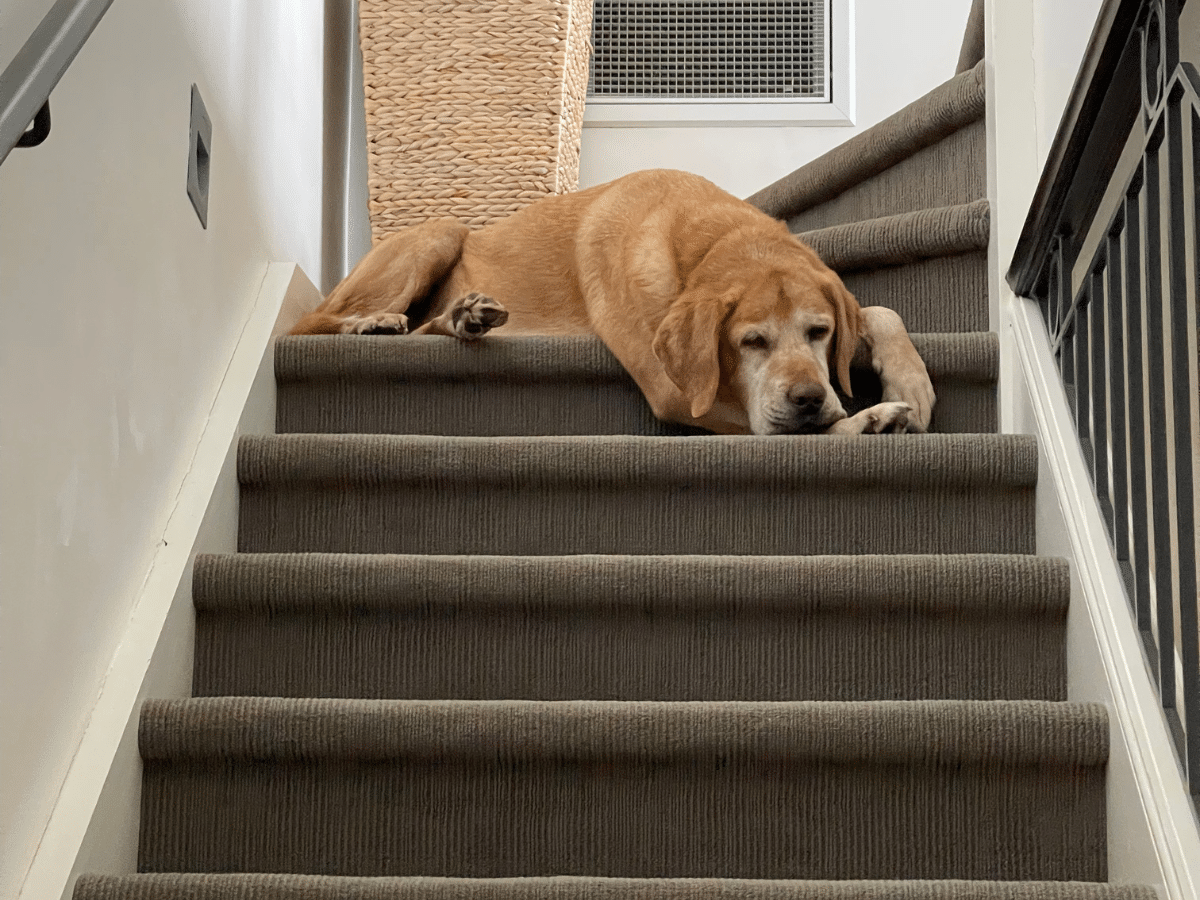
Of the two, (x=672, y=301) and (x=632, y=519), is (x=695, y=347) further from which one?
(x=632, y=519)

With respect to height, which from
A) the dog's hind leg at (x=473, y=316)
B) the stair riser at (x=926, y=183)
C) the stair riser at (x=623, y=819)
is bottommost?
the stair riser at (x=623, y=819)

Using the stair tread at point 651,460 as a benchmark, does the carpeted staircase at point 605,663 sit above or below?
below

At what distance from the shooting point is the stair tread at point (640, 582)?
1.73 m

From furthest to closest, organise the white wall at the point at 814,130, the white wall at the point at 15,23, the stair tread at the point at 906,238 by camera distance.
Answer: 1. the white wall at the point at 814,130
2. the stair tread at the point at 906,238
3. the white wall at the point at 15,23

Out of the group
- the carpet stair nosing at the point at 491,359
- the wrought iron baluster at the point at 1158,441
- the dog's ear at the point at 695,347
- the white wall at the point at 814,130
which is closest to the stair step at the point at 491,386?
the carpet stair nosing at the point at 491,359

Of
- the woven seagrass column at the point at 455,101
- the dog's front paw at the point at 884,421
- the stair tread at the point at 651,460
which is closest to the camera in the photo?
the stair tread at the point at 651,460

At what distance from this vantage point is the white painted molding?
1294mm

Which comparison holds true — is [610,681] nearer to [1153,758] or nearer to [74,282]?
[1153,758]

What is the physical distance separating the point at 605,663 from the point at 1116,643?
633mm

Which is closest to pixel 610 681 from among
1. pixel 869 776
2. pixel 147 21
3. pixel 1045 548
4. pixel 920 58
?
pixel 869 776

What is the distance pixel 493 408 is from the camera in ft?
7.47

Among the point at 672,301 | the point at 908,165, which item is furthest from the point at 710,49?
the point at 672,301

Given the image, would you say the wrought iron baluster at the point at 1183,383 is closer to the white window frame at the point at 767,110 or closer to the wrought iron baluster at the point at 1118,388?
the wrought iron baluster at the point at 1118,388

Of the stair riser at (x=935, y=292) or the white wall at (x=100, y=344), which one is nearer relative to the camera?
the white wall at (x=100, y=344)
